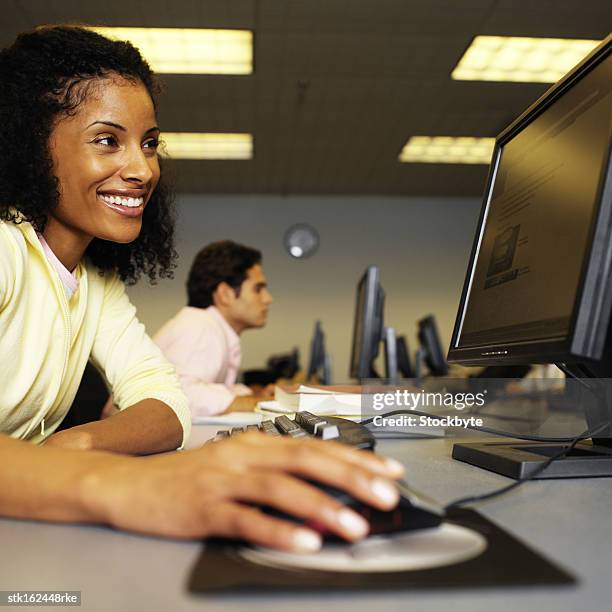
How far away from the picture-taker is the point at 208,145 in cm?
641

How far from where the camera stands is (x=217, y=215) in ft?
27.2

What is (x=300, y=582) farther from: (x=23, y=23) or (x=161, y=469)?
(x=23, y=23)

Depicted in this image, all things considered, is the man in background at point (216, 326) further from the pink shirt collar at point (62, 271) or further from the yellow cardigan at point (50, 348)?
the pink shirt collar at point (62, 271)

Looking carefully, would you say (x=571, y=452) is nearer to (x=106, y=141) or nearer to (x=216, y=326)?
(x=106, y=141)

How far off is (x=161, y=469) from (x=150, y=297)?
25.3 feet

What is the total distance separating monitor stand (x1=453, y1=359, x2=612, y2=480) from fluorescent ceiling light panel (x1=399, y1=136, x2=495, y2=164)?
18.1 ft

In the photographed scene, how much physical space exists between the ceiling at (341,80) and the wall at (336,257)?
79 cm

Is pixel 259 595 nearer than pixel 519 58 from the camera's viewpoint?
Yes

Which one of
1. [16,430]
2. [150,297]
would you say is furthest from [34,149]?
[150,297]

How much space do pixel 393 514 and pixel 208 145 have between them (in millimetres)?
6302

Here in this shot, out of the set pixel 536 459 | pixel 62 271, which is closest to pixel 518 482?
pixel 536 459

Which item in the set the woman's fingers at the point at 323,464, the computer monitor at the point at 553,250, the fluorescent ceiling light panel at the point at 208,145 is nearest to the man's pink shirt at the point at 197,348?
the computer monitor at the point at 553,250

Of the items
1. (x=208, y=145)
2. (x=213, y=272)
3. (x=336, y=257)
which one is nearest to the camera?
(x=213, y=272)

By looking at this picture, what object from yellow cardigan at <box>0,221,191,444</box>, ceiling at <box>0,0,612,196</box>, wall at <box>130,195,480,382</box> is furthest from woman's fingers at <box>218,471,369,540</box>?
wall at <box>130,195,480,382</box>
